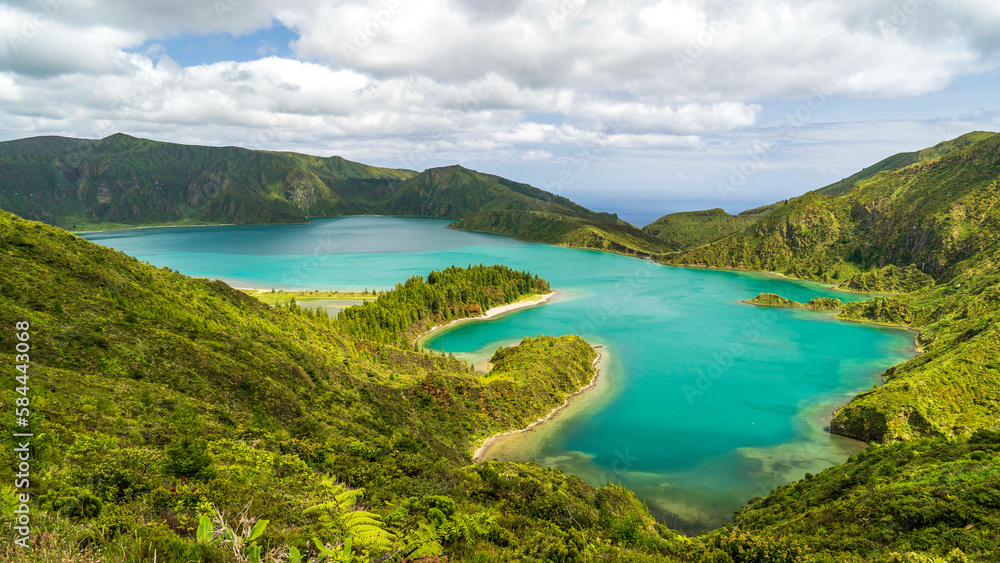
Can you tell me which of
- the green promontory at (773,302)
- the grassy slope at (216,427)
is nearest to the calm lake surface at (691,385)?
the green promontory at (773,302)

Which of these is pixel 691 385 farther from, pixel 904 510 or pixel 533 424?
pixel 904 510

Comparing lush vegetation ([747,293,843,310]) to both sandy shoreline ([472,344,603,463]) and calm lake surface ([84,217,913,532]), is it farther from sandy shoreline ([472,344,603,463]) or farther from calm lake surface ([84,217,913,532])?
sandy shoreline ([472,344,603,463])

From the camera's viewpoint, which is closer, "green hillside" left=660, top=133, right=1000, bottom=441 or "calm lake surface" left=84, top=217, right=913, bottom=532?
"calm lake surface" left=84, top=217, right=913, bottom=532

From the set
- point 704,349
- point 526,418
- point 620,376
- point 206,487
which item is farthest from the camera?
point 704,349

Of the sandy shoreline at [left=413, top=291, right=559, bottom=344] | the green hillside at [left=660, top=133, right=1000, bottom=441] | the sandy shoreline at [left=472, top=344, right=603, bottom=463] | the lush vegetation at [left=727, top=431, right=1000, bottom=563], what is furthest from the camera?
the sandy shoreline at [left=413, top=291, right=559, bottom=344]

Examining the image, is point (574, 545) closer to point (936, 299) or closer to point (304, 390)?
point (304, 390)

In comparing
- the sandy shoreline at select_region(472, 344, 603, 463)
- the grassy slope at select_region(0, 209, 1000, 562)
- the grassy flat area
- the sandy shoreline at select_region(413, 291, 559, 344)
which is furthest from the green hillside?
the grassy flat area

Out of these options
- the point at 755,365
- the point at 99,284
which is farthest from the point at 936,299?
the point at 99,284

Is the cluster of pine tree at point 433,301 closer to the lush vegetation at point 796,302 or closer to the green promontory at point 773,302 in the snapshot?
the green promontory at point 773,302
